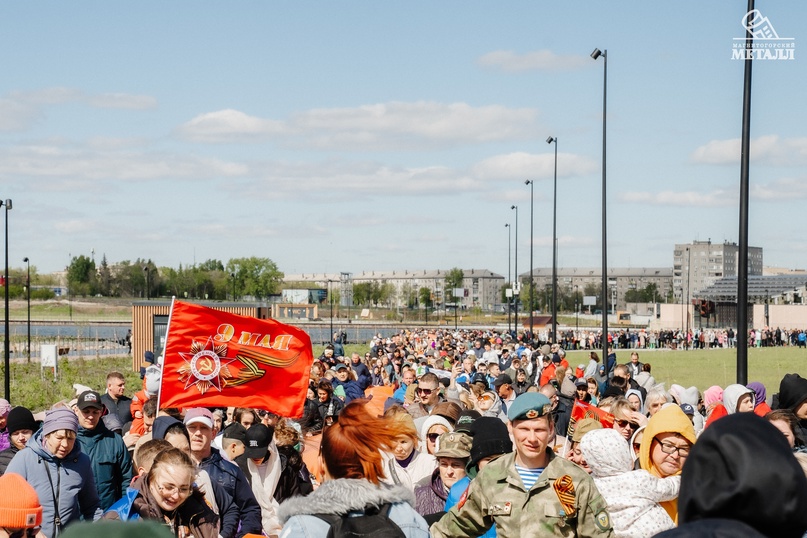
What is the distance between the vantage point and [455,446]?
728 cm

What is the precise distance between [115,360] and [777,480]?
53862 millimetres

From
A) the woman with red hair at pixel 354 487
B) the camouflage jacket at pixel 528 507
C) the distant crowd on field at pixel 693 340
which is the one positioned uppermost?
the woman with red hair at pixel 354 487

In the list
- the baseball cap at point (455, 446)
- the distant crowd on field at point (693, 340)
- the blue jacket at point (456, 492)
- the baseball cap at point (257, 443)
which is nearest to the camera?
the blue jacket at point (456, 492)

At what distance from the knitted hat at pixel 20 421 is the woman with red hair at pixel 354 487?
541 centimetres

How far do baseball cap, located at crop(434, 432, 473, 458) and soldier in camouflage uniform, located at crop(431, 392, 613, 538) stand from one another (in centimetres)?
185

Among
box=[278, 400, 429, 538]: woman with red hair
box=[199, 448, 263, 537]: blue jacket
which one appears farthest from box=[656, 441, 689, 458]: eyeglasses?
box=[199, 448, 263, 537]: blue jacket

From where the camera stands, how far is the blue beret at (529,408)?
17.4 ft

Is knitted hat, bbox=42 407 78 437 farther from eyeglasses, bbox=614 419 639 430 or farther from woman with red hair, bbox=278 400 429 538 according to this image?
eyeglasses, bbox=614 419 639 430

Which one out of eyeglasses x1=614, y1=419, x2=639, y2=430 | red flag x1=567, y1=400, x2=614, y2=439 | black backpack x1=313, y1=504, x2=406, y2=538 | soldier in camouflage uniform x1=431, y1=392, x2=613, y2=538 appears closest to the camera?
black backpack x1=313, y1=504, x2=406, y2=538

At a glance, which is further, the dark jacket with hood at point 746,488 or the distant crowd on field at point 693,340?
the distant crowd on field at point 693,340

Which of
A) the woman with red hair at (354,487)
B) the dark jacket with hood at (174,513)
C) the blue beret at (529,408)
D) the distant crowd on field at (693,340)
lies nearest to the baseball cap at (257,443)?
the dark jacket with hood at (174,513)

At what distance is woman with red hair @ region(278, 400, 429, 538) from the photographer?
155 inches

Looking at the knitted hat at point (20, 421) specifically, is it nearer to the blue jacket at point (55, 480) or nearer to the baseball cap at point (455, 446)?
the blue jacket at point (55, 480)

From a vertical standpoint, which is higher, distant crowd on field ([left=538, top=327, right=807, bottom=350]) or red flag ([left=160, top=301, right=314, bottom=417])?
red flag ([left=160, top=301, right=314, bottom=417])
